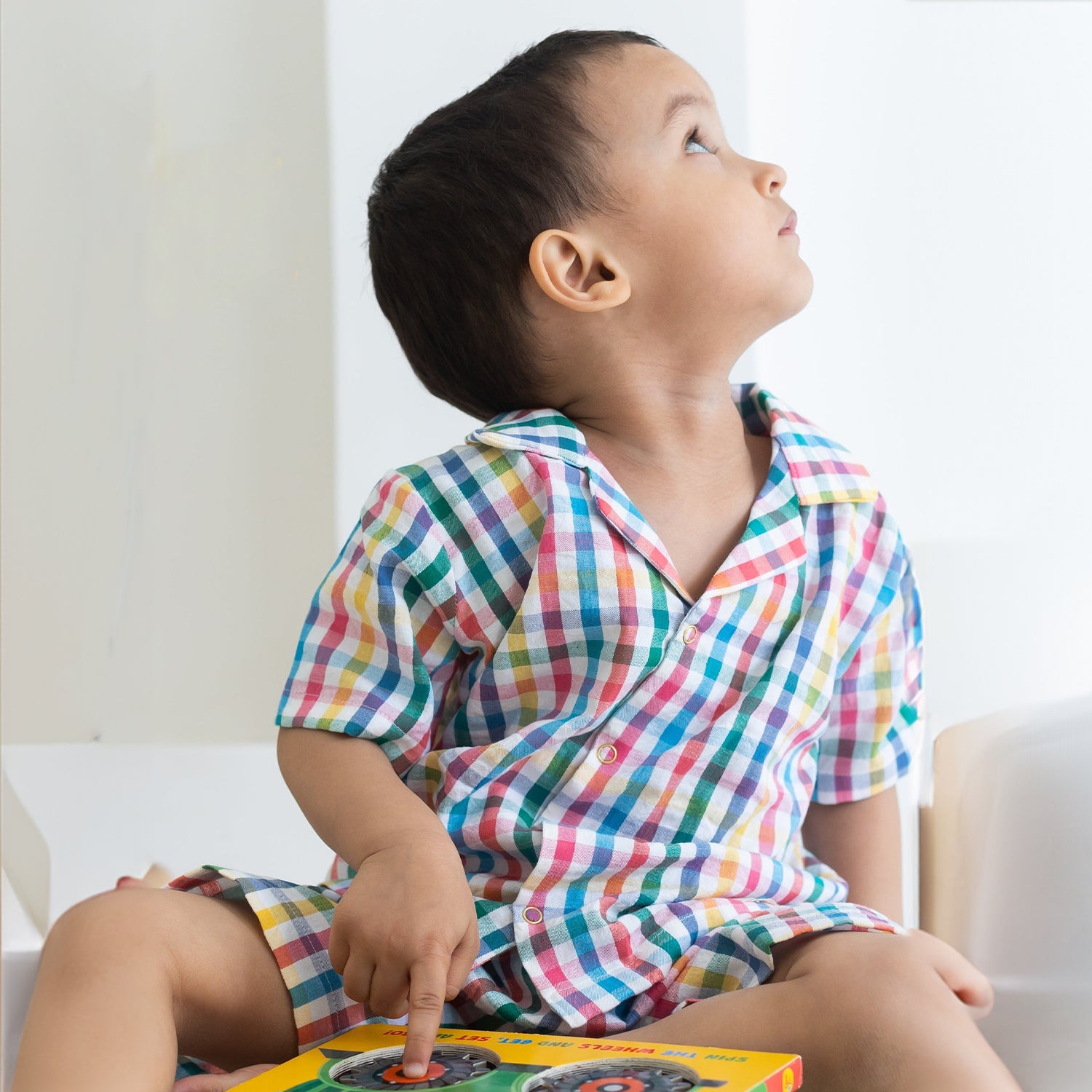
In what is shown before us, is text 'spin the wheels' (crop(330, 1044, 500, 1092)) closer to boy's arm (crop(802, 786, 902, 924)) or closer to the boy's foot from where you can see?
the boy's foot

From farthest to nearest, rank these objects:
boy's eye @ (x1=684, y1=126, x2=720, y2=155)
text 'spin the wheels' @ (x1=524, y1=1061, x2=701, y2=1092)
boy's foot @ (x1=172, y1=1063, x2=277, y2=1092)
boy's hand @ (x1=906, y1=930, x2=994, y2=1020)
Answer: boy's eye @ (x1=684, y1=126, x2=720, y2=155) → boy's hand @ (x1=906, y1=930, x2=994, y2=1020) → boy's foot @ (x1=172, y1=1063, x2=277, y2=1092) → text 'spin the wheels' @ (x1=524, y1=1061, x2=701, y2=1092)

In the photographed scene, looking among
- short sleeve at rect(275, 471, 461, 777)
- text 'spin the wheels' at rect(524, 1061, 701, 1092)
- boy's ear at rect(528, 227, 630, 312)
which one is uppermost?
boy's ear at rect(528, 227, 630, 312)

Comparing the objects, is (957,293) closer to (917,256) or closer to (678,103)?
(917,256)

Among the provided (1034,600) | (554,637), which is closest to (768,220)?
(554,637)

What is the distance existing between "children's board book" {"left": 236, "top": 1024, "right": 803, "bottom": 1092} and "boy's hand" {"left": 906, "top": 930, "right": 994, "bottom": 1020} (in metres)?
0.20

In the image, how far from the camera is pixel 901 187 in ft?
3.71

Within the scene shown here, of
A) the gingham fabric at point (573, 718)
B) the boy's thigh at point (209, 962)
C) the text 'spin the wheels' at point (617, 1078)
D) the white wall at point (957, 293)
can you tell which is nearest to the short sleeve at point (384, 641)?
the gingham fabric at point (573, 718)

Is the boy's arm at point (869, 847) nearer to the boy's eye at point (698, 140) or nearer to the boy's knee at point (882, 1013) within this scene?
the boy's knee at point (882, 1013)

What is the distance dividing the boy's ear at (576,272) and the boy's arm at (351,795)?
0.27 metres

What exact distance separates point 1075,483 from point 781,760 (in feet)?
1.50

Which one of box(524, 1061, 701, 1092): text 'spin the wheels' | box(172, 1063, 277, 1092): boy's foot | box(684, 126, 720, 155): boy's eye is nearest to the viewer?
box(524, 1061, 701, 1092): text 'spin the wheels'

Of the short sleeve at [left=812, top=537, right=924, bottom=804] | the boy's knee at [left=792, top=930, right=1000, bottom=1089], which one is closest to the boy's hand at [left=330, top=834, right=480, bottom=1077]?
the boy's knee at [left=792, top=930, right=1000, bottom=1089]

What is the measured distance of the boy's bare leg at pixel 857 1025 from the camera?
51 cm

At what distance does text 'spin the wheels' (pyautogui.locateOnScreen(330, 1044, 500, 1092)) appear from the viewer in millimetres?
478
